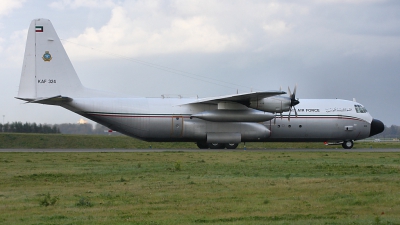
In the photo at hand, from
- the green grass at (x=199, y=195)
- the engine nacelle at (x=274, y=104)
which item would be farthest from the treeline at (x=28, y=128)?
the green grass at (x=199, y=195)

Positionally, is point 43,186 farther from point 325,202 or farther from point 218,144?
point 218,144

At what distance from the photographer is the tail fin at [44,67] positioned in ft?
118

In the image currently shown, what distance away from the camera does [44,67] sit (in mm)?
36375

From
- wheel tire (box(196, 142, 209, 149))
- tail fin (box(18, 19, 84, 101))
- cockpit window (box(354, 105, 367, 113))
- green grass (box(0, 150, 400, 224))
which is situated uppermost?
tail fin (box(18, 19, 84, 101))

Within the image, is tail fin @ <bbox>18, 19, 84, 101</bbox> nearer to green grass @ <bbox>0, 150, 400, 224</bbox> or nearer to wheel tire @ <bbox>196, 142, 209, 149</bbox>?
wheel tire @ <bbox>196, 142, 209, 149</bbox>

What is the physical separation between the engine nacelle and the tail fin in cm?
1348

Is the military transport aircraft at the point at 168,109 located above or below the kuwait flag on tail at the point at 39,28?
below

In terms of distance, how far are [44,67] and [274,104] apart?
664 inches

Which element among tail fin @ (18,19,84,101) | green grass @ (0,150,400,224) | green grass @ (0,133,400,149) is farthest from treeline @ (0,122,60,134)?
green grass @ (0,150,400,224)

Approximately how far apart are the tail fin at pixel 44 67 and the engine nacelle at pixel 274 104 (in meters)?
13.5

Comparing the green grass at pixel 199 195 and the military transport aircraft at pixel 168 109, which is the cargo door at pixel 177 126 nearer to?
the military transport aircraft at pixel 168 109

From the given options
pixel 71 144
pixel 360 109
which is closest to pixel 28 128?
pixel 71 144

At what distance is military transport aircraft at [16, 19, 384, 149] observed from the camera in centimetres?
3622

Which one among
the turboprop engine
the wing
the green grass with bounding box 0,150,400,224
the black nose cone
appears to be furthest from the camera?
the black nose cone
